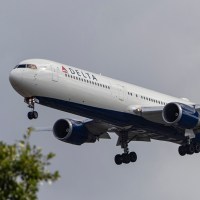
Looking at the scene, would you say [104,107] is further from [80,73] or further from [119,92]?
[80,73]

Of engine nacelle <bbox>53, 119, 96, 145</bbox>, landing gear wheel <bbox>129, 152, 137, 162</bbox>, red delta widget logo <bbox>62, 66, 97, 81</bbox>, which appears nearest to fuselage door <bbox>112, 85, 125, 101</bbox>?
red delta widget logo <bbox>62, 66, 97, 81</bbox>

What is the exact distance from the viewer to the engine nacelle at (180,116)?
55.2 m

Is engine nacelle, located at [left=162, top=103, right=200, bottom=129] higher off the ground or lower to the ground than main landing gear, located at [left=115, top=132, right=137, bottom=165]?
higher

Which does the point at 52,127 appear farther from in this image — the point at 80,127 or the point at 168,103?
the point at 168,103

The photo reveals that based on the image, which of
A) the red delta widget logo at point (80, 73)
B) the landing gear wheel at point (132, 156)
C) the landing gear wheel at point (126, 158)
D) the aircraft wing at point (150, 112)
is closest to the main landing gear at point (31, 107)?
the red delta widget logo at point (80, 73)

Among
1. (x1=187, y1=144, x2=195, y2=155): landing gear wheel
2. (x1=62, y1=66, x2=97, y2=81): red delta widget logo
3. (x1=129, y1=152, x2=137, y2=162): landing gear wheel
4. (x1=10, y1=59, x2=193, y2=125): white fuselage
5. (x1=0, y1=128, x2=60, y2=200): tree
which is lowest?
(x1=0, y1=128, x2=60, y2=200): tree

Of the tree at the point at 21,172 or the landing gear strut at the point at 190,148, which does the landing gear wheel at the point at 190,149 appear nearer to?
the landing gear strut at the point at 190,148

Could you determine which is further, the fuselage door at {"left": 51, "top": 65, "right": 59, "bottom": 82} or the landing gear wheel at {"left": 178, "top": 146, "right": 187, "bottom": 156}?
the landing gear wheel at {"left": 178, "top": 146, "right": 187, "bottom": 156}

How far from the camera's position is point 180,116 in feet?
181

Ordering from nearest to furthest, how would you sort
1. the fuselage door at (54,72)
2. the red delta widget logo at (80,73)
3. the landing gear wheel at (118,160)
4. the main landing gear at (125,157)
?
the fuselage door at (54,72) < the red delta widget logo at (80,73) < the main landing gear at (125,157) < the landing gear wheel at (118,160)

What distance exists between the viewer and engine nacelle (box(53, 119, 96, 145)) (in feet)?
201

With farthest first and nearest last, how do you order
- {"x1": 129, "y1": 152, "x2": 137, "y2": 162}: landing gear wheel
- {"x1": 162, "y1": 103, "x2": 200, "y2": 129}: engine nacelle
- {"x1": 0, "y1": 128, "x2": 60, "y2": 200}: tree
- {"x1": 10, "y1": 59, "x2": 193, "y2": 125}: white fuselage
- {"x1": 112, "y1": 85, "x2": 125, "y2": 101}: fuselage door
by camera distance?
{"x1": 129, "y1": 152, "x2": 137, "y2": 162}: landing gear wheel → {"x1": 162, "y1": 103, "x2": 200, "y2": 129}: engine nacelle → {"x1": 112, "y1": 85, "x2": 125, "y2": 101}: fuselage door → {"x1": 10, "y1": 59, "x2": 193, "y2": 125}: white fuselage → {"x1": 0, "y1": 128, "x2": 60, "y2": 200}: tree

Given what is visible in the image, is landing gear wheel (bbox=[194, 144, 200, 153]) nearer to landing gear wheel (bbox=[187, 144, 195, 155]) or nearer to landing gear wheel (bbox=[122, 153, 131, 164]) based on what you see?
landing gear wheel (bbox=[187, 144, 195, 155])

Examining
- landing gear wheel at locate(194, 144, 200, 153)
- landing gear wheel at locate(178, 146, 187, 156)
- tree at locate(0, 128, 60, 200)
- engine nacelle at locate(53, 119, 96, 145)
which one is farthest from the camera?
engine nacelle at locate(53, 119, 96, 145)
